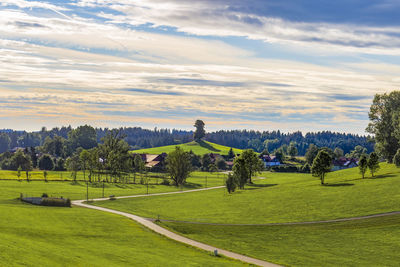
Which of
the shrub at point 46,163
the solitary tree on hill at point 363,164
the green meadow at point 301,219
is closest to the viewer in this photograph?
the green meadow at point 301,219

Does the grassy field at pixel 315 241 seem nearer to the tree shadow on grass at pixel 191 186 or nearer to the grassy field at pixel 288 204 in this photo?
the grassy field at pixel 288 204

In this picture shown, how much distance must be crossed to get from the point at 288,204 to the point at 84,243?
50.3 m

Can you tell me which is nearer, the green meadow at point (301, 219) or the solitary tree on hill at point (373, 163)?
the green meadow at point (301, 219)

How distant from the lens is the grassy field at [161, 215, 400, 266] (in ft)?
152

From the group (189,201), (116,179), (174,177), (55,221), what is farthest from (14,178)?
(55,221)

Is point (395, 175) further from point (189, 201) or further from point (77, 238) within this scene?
point (77, 238)

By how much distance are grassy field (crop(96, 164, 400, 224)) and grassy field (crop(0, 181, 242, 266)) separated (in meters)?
19.4

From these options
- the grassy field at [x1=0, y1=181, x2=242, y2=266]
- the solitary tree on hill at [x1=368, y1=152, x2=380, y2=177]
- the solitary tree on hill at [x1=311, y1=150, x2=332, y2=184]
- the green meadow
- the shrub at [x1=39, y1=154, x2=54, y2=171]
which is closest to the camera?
the grassy field at [x1=0, y1=181, x2=242, y2=266]

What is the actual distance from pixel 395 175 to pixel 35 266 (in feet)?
297

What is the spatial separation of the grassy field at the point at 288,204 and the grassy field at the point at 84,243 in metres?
19.4

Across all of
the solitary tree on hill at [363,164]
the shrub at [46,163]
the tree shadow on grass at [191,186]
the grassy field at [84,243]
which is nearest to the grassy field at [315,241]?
the grassy field at [84,243]

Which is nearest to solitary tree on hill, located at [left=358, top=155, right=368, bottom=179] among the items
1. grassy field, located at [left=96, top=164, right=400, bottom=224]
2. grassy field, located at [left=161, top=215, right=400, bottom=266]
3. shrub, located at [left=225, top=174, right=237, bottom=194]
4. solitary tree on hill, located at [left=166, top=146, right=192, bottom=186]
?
grassy field, located at [left=96, top=164, right=400, bottom=224]

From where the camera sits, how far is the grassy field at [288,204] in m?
71.8

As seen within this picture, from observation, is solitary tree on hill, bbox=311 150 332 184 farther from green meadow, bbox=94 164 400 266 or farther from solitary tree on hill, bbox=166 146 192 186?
solitary tree on hill, bbox=166 146 192 186
